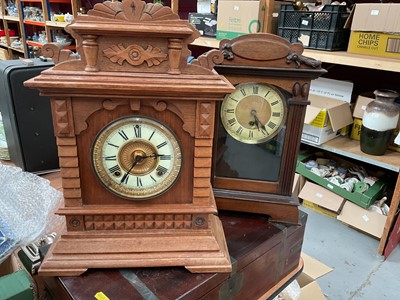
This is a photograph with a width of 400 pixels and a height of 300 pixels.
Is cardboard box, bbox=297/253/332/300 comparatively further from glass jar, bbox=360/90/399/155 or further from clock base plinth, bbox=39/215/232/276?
glass jar, bbox=360/90/399/155

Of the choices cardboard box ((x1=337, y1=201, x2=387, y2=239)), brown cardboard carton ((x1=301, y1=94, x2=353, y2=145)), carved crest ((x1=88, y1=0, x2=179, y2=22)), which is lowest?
cardboard box ((x1=337, y1=201, x2=387, y2=239))

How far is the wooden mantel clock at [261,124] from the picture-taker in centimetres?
73

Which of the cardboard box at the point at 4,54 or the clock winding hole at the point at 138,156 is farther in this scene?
the cardboard box at the point at 4,54

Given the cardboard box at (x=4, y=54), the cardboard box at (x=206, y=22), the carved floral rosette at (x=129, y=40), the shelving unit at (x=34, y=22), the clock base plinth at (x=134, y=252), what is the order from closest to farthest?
the carved floral rosette at (x=129, y=40)
the clock base plinth at (x=134, y=252)
the cardboard box at (x=206, y=22)
the shelving unit at (x=34, y=22)
the cardboard box at (x=4, y=54)

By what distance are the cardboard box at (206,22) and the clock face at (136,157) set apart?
5.46 feet

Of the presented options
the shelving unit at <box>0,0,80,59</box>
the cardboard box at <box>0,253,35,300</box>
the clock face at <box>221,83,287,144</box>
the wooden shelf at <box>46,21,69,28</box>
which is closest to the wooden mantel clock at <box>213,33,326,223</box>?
the clock face at <box>221,83,287,144</box>

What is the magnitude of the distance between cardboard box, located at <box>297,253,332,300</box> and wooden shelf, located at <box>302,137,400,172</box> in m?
0.71

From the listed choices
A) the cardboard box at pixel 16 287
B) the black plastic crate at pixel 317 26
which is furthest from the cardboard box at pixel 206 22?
the cardboard box at pixel 16 287

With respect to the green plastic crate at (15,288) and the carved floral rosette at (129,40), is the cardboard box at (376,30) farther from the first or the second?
the green plastic crate at (15,288)

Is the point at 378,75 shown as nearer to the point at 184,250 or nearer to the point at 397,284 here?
the point at 397,284

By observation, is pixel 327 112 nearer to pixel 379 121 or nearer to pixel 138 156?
pixel 379 121

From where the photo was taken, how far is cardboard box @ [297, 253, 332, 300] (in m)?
1.17

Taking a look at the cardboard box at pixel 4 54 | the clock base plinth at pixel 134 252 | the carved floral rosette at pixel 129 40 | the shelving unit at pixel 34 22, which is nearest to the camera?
the carved floral rosette at pixel 129 40

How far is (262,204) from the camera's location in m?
0.84
